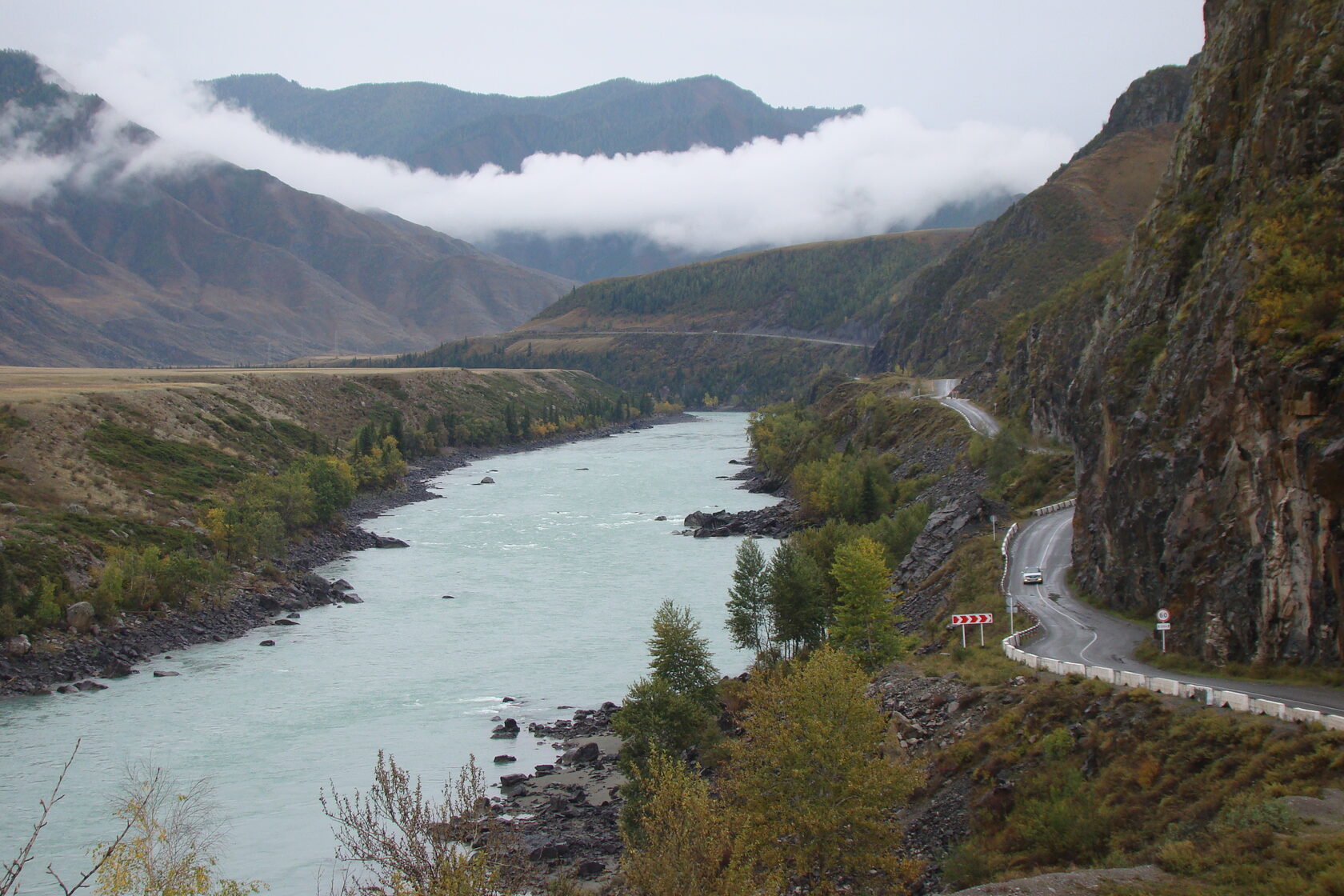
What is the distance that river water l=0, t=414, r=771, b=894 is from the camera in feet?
103

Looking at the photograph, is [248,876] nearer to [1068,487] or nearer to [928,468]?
[1068,487]

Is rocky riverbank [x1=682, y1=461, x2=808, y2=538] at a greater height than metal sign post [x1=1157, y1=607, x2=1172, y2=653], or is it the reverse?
metal sign post [x1=1157, y1=607, x2=1172, y2=653]

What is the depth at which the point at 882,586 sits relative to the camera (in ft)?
128

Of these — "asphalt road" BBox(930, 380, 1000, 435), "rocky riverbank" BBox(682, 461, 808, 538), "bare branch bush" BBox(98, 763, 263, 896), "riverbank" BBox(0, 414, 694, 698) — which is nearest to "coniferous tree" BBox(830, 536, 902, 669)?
"bare branch bush" BBox(98, 763, 263, 896)

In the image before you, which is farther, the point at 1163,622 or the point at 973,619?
the point at 973,619

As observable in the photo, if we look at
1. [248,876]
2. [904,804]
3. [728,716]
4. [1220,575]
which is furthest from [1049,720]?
[248,876]

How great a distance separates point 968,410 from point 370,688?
61.4 m

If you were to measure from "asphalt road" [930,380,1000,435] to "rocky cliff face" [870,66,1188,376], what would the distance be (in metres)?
5.66

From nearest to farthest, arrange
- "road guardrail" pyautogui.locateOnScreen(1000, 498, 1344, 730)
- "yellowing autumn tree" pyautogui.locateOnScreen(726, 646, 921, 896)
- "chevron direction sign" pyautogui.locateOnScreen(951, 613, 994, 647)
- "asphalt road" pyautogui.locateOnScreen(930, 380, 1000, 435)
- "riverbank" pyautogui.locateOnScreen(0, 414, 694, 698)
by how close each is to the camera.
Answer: "road guardrail" pyautogui.locateOnScreen(1000, 498, 1344, 730), "yellowing autumn tree" pyautogui.locateOnScreen(726, 646, 921, 896), "chevron direction sign" pyautogui.locateOnScreen(951, 613, 994, 647), "riverbank" pyautogui.locateOnScreen(0, 414, 694, 698), "asphalt road" pyautogui.locateOnScreen(930, 380, 1000, 435)

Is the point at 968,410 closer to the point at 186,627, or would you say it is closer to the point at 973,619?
the point at 973,619

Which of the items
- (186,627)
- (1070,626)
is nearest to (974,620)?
(1070,626)

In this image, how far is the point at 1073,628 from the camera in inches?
1310

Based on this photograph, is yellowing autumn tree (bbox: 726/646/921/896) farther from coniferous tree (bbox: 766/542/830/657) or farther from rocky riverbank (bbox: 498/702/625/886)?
coniferous tree (bbox: 766/542/830/657)

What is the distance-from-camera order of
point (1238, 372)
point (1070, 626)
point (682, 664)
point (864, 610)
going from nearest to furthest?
1. point (1238, 372)
2. point (1070, 626)
3. point (682, 664)
4. point (864, 610)
